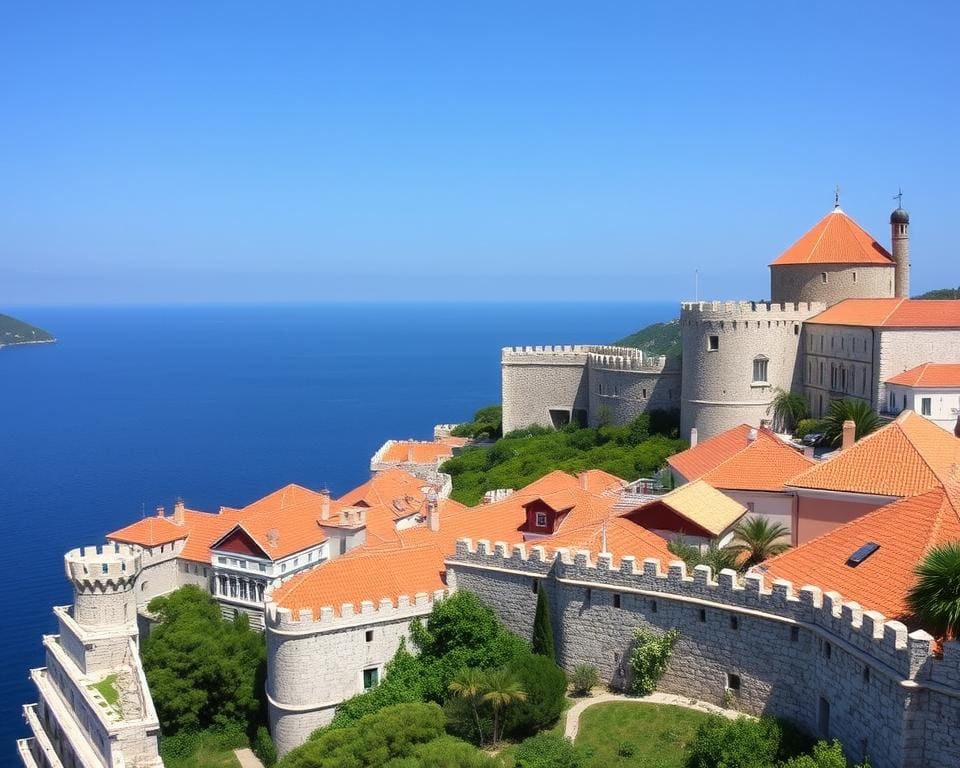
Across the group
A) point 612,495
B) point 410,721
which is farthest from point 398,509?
point 410,721

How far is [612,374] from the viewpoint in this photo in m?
48.9

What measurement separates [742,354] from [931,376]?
8.19m

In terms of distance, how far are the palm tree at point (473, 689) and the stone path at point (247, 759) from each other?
806 centimetres

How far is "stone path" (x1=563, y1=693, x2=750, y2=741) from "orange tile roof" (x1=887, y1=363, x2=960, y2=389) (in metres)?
18.8

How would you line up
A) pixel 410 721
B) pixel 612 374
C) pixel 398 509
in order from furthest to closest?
pixel 612 374
pixel 398 509
pixel 410 721

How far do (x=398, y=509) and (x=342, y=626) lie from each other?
14.6 meters

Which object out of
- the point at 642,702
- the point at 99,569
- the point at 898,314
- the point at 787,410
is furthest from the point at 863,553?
the point at 787,410

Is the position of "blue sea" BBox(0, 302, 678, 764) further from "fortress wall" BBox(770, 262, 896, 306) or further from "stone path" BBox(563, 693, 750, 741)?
"fortress wall" BBox(770, 262, 896, 306)

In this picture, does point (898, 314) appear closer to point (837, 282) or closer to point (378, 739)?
point (837, 282)

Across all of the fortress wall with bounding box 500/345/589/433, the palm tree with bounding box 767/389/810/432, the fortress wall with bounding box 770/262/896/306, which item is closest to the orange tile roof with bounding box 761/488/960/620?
the palm tree with bounding box 767/389/810/432

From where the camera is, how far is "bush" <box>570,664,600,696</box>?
2061 cm

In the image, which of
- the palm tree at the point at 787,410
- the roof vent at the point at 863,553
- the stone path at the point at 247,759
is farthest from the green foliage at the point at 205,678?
the palm tree at the point at 787,410

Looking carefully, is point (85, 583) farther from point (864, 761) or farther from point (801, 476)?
point (864, 761)

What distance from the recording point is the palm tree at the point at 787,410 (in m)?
40.0
